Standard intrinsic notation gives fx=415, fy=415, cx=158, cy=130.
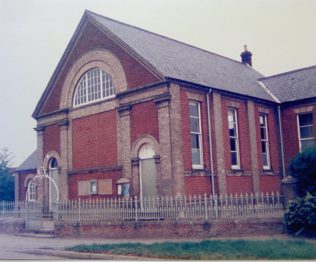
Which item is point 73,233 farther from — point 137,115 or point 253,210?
point 253,210

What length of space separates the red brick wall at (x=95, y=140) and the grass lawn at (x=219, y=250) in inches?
361

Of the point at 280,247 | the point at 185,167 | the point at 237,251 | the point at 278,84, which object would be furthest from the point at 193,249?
the point at 278,84

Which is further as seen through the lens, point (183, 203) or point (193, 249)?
point (183, 203)

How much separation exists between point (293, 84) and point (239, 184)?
9425 mm

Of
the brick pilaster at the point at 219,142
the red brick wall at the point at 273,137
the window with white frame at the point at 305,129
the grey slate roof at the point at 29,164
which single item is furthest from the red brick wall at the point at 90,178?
the grey slate roof at the point at 29,164

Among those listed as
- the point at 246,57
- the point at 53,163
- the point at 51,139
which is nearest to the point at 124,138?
the point at 51,139

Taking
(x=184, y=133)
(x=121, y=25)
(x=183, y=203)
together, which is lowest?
(x=183, y=203)

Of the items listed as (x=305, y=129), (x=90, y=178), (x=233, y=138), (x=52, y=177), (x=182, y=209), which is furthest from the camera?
(x=305, y=129)

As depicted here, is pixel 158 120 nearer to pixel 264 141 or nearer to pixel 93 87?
pixel 93 87

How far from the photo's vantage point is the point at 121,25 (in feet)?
83.0

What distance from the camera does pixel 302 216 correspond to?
48.6 ft

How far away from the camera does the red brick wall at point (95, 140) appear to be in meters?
22.3

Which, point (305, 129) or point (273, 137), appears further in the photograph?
point (273, 137)

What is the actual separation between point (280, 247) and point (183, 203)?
5917 millimetres
